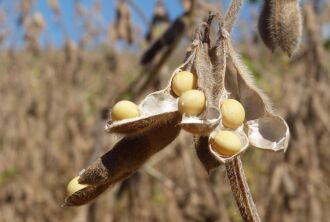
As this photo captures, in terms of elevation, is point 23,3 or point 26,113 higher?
point 23,3

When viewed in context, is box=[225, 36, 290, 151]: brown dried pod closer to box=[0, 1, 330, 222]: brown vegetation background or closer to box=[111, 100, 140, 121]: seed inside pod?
box=[111, 100, 140, 121]: seed inside pod

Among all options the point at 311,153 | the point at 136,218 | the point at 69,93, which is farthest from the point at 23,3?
the point at 311,153

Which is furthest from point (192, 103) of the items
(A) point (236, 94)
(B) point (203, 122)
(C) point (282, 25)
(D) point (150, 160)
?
(D) point (150, 160)

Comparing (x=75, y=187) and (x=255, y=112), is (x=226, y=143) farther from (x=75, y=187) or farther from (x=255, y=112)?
(x=75, y=187)

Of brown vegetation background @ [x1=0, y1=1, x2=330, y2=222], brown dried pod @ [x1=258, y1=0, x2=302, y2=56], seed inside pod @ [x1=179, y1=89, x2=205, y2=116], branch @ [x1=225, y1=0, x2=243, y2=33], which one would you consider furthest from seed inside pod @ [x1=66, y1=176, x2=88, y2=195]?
brown vegetation background @ [x1=0, y1=1, x2=330, y2=222]

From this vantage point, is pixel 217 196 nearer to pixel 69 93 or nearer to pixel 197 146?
pixel 69 93
